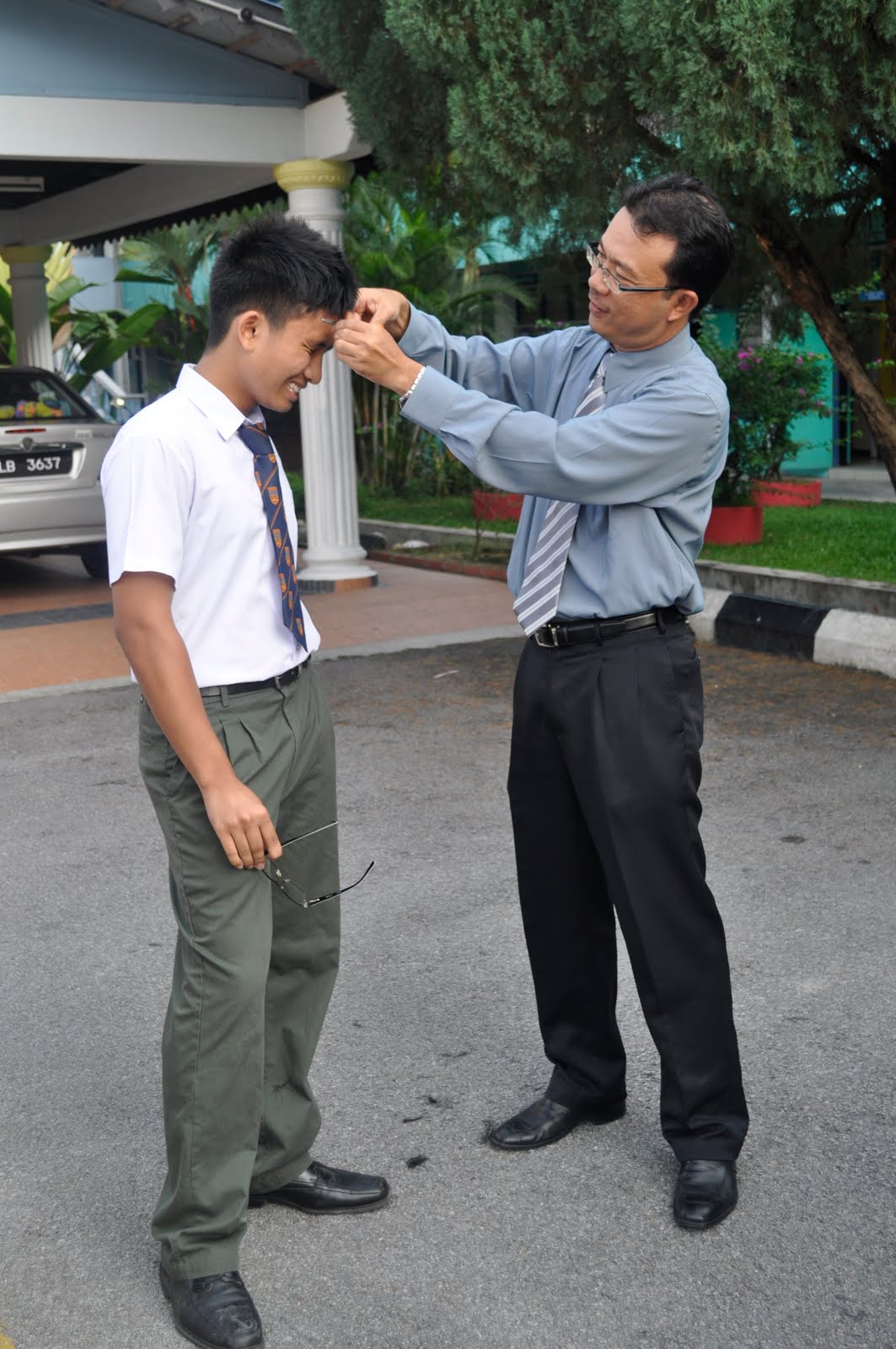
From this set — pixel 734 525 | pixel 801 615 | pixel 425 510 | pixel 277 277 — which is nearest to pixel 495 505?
pixel 734 525

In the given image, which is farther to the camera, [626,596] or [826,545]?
[826,545]

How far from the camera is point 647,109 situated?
24.3 feet

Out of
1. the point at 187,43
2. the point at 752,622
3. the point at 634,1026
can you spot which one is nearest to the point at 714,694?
the point at 752,622

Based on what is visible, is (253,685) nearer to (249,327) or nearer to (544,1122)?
(249,327)

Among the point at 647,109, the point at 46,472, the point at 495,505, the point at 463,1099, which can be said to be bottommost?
the point at 463,1099

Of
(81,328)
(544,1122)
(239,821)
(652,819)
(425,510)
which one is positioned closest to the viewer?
(239,821)

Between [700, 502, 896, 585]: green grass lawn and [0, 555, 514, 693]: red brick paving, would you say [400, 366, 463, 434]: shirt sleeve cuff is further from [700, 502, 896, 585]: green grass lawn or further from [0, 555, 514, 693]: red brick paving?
[700, 502, 896, 585]: green grass lawn

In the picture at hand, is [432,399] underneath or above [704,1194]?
above

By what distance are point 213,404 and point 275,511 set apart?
0.70ft

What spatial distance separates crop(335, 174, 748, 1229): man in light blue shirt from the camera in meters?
2.76

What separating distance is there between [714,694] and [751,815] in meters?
1.94

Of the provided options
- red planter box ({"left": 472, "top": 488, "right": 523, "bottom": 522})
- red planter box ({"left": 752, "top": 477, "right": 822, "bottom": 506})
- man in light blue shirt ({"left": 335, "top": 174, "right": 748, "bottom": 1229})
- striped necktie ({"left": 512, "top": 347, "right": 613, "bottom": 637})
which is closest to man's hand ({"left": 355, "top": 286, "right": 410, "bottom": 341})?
man in light blue shirt ({"left": 335, "top": 174, "right": 748, "bottom": 1229})

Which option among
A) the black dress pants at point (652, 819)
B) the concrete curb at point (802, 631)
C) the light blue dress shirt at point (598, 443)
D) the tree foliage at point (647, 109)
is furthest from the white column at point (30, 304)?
the black dress pants at point (652, 819)

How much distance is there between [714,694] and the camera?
7383mm
